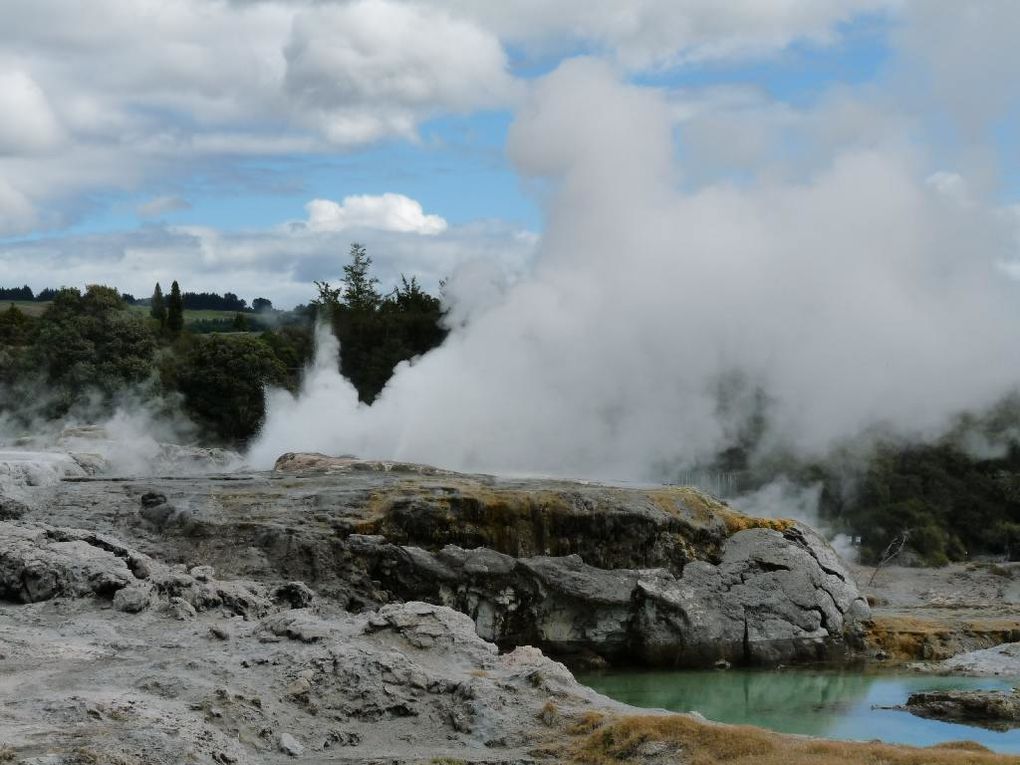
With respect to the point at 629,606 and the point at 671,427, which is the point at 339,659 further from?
the point at 671,427

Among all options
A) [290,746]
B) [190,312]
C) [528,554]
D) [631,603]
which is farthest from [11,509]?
[190,312]

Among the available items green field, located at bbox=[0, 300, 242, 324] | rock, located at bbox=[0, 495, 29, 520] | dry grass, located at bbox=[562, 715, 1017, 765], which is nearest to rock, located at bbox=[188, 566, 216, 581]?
rock, located at bbox=[0, 495, 29, 520]

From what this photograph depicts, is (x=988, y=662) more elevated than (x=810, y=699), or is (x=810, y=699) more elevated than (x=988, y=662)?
(x=988, y=662)

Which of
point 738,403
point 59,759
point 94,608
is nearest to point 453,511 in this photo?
point 94,608

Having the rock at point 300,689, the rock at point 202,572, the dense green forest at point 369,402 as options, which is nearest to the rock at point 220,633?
the rock at point 300,689

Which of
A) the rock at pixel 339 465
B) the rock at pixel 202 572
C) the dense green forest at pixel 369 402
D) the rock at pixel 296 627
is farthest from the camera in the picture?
the dense green forest at pixel 369 402

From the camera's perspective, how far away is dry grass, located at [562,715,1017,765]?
52.5 feet

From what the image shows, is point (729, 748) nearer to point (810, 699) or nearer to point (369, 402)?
point (810, 699)

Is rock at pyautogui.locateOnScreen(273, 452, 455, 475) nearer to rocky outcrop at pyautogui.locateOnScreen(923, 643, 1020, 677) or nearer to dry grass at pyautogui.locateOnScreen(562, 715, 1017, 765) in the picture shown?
rocky outcrop at pyautogui.locateOnScreen(923, 643, 1020, 677)

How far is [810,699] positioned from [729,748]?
8845 mm

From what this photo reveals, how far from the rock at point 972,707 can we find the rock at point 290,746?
10.6 m

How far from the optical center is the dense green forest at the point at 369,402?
5319cm

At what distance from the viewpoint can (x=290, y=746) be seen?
56.7 ft

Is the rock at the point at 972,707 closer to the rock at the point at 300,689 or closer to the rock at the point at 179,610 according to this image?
the rock at the point at 300,689
